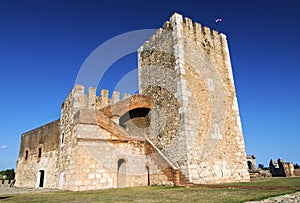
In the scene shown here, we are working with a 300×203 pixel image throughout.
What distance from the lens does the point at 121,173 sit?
1088 cm

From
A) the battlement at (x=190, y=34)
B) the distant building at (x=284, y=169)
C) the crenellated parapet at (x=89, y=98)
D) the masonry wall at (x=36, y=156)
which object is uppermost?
the battlement at (x=190, y=34)

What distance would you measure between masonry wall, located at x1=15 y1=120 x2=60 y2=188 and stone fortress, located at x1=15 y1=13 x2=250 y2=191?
3.28ft

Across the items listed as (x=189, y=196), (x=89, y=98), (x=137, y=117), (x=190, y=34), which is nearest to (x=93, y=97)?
(x=89, y=98)

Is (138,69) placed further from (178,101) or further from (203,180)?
(203,180)

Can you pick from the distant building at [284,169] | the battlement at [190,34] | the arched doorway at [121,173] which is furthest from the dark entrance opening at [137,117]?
the distant building at [284,169]

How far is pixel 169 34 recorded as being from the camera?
478 inches

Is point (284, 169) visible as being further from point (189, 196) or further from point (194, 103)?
point (189, 196)

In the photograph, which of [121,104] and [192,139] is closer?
[192,139]

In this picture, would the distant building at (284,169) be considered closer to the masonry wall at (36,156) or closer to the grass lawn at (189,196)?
the grass lawn at (189,196)

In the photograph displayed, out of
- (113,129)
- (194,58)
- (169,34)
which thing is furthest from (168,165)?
(169,34)

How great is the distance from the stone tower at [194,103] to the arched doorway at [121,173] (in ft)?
6.47

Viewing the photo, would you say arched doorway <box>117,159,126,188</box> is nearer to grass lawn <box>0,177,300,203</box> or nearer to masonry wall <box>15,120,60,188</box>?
grass lawn <box>0,177,300,203</box>

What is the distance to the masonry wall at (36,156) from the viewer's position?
15.0 meters

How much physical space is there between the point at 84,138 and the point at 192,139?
4.72 meters
